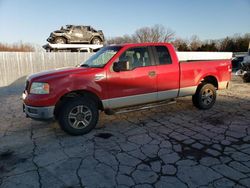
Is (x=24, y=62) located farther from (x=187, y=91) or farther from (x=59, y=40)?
(x=187, y=91)

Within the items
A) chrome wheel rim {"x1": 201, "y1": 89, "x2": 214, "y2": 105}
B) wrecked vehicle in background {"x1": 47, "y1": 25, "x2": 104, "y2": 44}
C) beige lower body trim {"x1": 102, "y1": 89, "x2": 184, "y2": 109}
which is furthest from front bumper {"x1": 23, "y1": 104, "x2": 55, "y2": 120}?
wrecked vehicle in background {"x1": 47, "y1": 25, "x2": 104, "y2": 44}

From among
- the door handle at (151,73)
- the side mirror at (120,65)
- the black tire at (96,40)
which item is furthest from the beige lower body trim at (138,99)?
the black tire at (96,40)

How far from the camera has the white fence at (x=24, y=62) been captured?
42.2ft

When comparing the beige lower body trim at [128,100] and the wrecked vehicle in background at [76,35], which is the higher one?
the wrecked vehicle in background at [76,35]

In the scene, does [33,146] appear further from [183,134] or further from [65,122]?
[183,134]

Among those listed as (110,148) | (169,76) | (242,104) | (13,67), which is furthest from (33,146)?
(13,67)

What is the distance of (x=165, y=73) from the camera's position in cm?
590

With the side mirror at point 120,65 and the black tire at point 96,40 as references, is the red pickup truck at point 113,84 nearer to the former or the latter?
the side mirror at point 120,65

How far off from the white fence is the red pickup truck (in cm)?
885

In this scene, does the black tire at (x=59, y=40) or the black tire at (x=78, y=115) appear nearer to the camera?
the black tire at (x=78, y=115)

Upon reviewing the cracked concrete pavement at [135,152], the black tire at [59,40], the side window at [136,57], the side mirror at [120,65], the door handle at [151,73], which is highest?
the black tire at [59,40]

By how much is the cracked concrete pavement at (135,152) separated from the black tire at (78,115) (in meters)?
0.19

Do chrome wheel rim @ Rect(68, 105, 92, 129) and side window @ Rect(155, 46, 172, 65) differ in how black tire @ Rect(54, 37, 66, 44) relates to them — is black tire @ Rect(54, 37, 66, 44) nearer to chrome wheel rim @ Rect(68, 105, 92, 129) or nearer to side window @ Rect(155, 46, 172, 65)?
side window @ Rect(155, 46, 172, 65)

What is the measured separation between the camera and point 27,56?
43.8 feet
